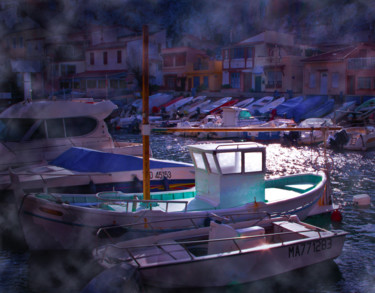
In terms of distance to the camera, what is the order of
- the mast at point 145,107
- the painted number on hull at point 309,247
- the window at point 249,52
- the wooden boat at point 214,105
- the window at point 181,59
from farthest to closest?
the window at point 181,59
the window at point 249,52
the wooden boat at point 214,105
the mast at point 145,107
the painted number on hull at point 309,247

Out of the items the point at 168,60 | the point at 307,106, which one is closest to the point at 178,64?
the point at 168,60

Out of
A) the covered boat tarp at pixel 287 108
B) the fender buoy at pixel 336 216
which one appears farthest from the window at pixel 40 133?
the covered boat tarp at pixel 287 108

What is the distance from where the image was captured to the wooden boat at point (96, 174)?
38.4 feet

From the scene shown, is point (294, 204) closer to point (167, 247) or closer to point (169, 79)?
point (167, 247)

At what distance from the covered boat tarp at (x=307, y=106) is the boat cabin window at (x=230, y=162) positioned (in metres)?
30.0

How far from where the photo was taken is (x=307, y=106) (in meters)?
39.3

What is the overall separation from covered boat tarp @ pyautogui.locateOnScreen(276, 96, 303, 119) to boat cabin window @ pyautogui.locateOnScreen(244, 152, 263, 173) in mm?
28870

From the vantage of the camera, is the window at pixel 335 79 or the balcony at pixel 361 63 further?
the window at pixel 335 79

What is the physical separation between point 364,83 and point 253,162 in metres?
36.9

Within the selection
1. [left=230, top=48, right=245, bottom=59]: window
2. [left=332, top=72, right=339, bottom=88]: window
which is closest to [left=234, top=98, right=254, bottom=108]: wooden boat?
[left=332, top=72, right=339, bottom=88]: window

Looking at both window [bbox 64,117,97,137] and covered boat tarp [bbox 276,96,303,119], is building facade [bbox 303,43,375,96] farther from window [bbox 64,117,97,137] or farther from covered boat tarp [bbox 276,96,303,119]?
window [bbox 64,117,97,137]

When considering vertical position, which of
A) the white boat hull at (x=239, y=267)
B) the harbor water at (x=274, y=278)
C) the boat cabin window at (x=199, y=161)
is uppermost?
the boat cabin window at (x=199, y=161)

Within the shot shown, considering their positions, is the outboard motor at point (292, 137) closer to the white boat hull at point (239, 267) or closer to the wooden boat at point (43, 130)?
the wooden boat at point (43, 130)

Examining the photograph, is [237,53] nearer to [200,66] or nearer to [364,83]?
[200,66]
